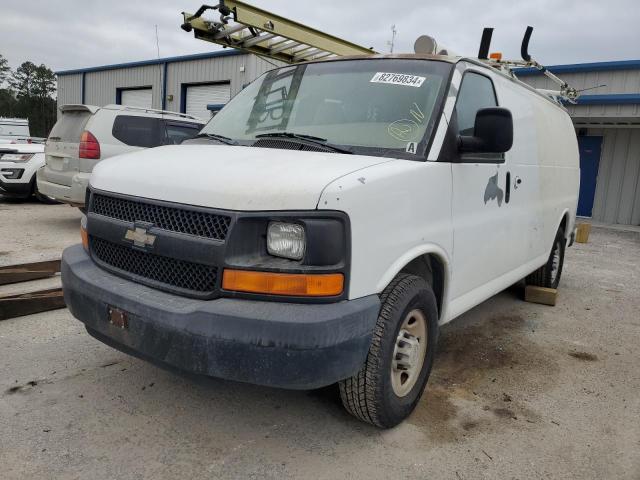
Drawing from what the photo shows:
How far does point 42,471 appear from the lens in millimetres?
2316

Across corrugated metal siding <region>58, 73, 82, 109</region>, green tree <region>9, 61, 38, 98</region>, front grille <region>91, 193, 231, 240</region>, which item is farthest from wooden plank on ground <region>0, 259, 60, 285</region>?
green tree <region>9, 61, 38, 98</region>

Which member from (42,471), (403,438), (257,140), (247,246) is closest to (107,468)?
(42,471)

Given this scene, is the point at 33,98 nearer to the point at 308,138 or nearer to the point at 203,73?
the point at 203,73

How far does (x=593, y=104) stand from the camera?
1303 centimetres

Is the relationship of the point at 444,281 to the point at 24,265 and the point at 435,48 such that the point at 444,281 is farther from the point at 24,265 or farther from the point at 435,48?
the point at 24,265

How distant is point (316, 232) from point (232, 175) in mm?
501

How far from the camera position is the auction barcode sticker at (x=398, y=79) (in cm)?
312

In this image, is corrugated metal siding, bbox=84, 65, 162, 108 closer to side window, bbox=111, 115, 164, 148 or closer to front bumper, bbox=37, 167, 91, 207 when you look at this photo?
side window, bbox=111, 115, 164, 148

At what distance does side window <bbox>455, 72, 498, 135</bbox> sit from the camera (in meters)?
3.17

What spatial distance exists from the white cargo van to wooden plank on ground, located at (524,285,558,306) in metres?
2.06

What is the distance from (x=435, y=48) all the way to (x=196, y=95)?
19.1m

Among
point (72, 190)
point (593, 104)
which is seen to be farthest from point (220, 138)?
point (593, 104)

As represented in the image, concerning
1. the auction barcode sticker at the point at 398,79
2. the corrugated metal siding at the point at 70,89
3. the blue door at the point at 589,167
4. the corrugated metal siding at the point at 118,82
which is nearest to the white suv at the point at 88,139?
the auction barcode sticker at the point at 398,79

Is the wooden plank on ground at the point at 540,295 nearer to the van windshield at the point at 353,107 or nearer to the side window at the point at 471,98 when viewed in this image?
the side window at the point at 471,98
